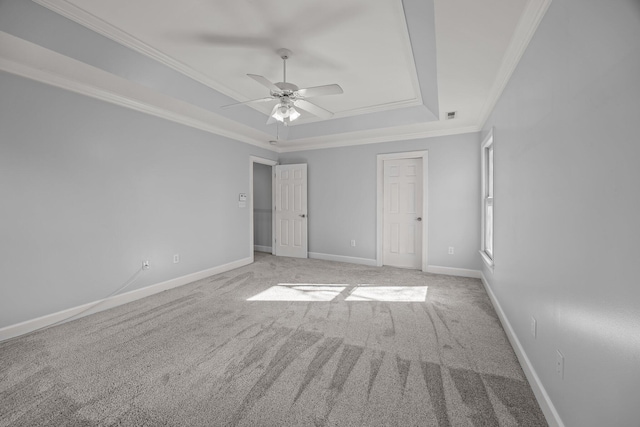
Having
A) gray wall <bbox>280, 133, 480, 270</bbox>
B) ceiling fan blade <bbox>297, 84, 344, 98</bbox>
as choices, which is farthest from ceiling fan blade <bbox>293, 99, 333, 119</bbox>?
gray wall <bbox>280, 133, 480, 270</bbox>

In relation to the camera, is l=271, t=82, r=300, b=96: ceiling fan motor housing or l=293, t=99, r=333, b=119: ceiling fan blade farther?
l=293, t=99, r=333, b=119: ceiling fan blade

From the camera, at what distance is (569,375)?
4.39 feet

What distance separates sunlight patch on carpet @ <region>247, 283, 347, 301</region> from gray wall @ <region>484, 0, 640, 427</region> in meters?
2.14

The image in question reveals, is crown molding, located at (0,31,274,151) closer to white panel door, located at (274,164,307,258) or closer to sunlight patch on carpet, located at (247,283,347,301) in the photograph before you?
white panel door, located at (274,164,307,258)

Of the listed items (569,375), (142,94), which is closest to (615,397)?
(569,375)

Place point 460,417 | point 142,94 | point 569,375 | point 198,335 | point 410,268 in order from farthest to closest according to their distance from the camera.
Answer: point 410,268 < point 142,94 < point 198,335 < point 460,417 < point 569,375

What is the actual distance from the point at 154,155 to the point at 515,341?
439cm

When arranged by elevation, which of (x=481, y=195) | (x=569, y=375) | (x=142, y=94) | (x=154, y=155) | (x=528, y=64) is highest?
(x=142, y=94)

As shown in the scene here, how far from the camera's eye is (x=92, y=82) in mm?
2846

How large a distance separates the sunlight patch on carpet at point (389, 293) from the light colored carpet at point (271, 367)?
0.49ft

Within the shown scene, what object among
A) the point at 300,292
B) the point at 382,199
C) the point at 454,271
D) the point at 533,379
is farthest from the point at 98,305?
the point at 454,271

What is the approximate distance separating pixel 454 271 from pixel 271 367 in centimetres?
360

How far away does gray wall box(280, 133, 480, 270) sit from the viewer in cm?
445

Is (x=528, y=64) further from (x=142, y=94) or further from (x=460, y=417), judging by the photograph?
(x=142, y=94)
